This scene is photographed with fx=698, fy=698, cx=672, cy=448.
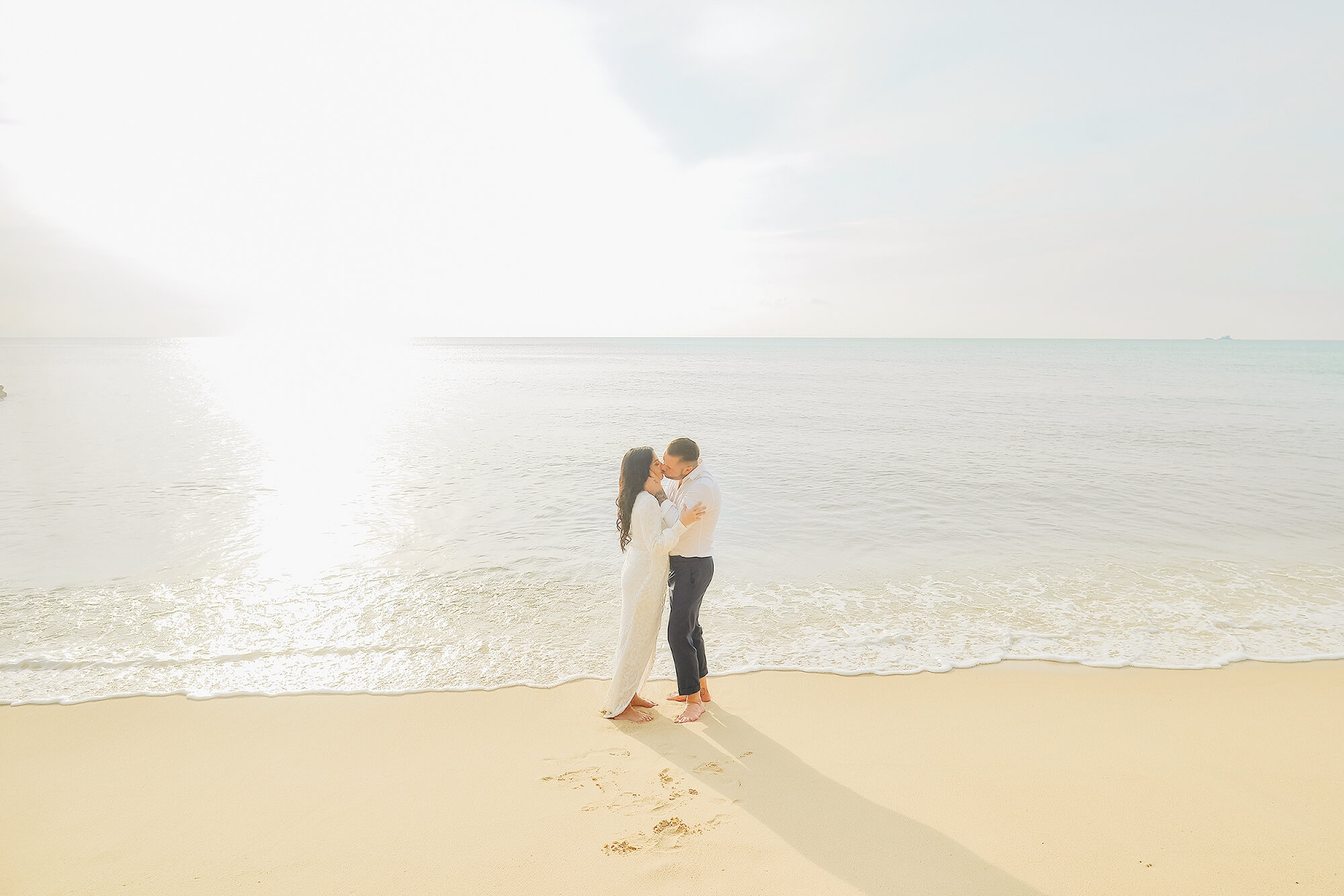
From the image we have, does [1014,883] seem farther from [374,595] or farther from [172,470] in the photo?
[172,470]

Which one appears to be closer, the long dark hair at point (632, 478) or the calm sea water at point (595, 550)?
the long dark hair at point (632, 478)

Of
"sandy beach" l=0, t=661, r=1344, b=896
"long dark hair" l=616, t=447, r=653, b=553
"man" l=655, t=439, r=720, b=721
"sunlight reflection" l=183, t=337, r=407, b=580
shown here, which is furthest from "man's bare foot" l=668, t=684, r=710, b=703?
"sunlight reflection" l=183, t=337, r=407, b=580

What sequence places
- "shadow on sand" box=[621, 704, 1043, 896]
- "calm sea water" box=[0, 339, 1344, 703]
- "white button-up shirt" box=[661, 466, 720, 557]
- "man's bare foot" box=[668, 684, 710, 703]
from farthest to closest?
1. "calm sea water" box=[0, 339, 1344, 703]
2. "man's bare foot" box=[668, 684, 710, 703]
3. "white button-up shirt" box=[661, 466, 720, 557]
4. "shadow on sand" box=[621, 704, 1043, 896]

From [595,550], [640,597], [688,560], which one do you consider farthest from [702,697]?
[595,550]

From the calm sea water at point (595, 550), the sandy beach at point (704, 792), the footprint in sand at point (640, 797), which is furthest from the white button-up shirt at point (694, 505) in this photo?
the calm sea water at point (595, 550)

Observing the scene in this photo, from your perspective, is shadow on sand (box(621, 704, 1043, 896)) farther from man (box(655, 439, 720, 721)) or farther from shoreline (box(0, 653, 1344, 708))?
shoreline (box(0, 653, 1344, 708))

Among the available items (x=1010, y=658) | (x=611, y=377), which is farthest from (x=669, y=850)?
(x=611, y=377)

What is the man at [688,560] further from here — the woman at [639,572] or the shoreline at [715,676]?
the shoreline at [715,676]

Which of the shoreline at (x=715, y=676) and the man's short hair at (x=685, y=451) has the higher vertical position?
the man's short hair at (x=685, y=451)

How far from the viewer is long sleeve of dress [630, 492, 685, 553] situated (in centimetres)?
491

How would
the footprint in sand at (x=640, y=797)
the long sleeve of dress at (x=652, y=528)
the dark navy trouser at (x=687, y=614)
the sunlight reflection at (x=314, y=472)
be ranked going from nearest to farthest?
the footprint in sand at (x=640, y=797), the long sleeve of dress at (x=652, y=528), the dark navy trouser at (x=687, y=614), the sunlight reflection at (x=314, y=472)

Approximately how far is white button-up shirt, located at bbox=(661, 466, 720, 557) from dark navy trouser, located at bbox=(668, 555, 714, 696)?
0.27ft

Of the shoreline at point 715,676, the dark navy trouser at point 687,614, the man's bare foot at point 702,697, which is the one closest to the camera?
the dark navy trouser at point 687,614

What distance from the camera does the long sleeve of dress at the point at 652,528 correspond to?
4906 mm
